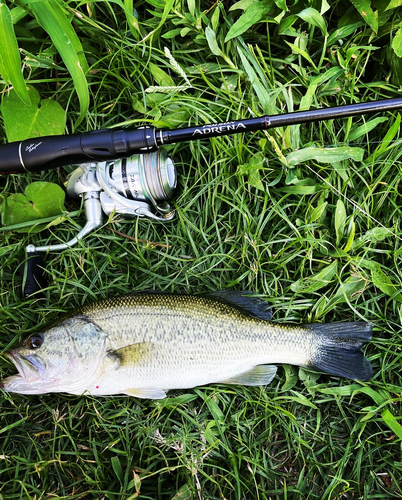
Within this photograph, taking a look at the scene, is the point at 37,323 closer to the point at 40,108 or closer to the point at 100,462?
the point at 100,462

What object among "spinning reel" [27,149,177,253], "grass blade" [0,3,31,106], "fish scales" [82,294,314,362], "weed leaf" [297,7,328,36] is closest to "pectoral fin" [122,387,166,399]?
"fish scales" [82,294,314,362]

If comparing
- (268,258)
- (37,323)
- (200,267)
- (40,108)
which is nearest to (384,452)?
Answer: (268,258)

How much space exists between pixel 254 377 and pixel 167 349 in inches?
23.5

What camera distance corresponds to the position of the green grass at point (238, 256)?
2543mm

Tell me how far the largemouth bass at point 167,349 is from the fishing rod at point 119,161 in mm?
570

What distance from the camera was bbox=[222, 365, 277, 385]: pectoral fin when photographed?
8.11 ft

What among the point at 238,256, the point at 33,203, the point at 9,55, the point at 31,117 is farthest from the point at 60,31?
the point at 238,256

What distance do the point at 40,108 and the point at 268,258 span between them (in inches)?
73.4

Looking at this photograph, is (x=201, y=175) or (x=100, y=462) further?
(x=201, y=175)

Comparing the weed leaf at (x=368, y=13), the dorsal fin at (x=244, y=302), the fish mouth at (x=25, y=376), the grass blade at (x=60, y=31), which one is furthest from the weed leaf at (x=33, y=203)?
the weed leaf at (x=368, y=13)

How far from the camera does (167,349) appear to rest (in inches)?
93.0

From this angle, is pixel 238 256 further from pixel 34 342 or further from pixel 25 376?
pixel 25 376

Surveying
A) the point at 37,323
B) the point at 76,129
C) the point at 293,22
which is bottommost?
the point at 37,323

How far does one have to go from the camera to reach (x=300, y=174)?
104 inches
